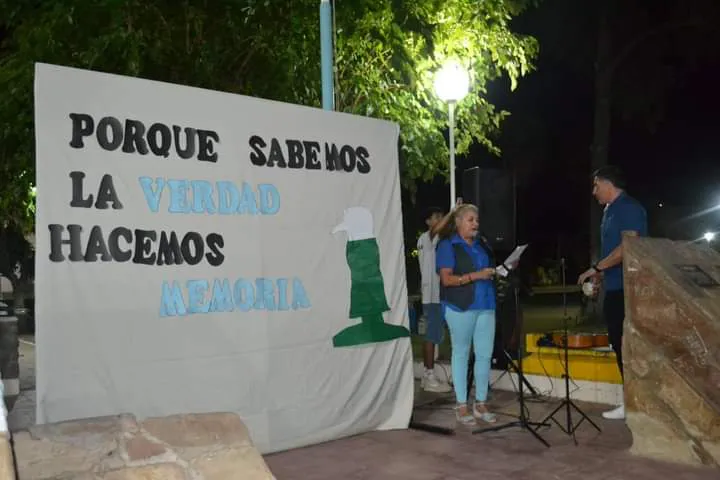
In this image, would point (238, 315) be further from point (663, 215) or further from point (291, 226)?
point (663, 215)

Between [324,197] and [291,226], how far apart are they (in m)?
0.41

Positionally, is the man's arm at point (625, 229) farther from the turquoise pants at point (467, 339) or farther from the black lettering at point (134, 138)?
the black lettering at point (134, 138)

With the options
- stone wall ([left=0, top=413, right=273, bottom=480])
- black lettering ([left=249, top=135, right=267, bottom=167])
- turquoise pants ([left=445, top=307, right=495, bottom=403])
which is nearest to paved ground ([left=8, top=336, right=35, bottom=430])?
black lettering ([left=249, top=135, right=267, bottom=167])

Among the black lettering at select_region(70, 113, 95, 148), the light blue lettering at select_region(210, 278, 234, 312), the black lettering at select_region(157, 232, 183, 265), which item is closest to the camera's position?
the black lettering at select_region(70, 113, 95, 148)

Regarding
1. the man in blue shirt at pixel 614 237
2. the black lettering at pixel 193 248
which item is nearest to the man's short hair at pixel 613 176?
the man in blue shirt at pixel 614 237

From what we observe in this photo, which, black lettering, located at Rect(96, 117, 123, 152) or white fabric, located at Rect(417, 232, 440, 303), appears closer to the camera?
black lettering, located at Rect(96, 117, 123, 152)

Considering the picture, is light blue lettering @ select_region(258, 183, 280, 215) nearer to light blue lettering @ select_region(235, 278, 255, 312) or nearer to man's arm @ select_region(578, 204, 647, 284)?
light blue lettering @ select_region(235, 278, 255, 312)

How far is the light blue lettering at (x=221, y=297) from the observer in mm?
4977

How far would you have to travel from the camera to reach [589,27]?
19.2 metres

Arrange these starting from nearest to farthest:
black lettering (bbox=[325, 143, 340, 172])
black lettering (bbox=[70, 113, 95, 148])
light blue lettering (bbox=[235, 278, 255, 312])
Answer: black lettering (bbox=[70, 113, 95, 148]) → light blue lettering (bbox=[235, 278, 255, 312]) → black lettering (bbox=[325, 143, 340, 172])

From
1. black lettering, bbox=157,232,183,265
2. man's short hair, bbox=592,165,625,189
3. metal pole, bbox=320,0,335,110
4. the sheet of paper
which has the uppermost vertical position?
metal pole, bbox=320,0,335,110

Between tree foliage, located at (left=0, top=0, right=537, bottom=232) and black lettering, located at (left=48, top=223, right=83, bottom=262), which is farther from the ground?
tree foliage, located at (left=0, top=0, right=537, bottom=232)

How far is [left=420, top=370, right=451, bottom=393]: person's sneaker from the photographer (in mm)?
8031

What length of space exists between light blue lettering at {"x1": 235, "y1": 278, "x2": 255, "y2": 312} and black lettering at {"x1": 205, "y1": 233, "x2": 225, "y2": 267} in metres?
0.20
